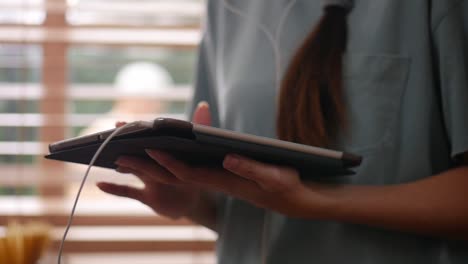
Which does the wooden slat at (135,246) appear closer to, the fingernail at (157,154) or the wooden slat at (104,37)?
the wooden slat at (104,37)

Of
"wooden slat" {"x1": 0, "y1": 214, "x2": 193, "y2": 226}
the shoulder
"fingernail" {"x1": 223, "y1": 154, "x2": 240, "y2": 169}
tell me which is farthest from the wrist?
"wooden slat" {"x1": 0, "y1": 214, "x2": 193, "y2": 226}

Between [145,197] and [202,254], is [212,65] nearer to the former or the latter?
[145,197]

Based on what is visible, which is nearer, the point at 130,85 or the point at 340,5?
the point at 340,5

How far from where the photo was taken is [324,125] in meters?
0.82

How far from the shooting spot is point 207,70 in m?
1.06

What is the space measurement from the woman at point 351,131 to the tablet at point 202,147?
22 millimetres

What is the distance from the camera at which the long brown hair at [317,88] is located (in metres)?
0.81

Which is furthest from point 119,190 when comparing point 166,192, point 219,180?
point 219,180

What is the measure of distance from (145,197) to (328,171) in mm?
305

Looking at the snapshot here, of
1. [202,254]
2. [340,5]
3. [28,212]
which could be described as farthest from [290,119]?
[28,212]

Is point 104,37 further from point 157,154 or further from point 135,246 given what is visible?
point 157,154

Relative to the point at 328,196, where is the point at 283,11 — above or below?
above

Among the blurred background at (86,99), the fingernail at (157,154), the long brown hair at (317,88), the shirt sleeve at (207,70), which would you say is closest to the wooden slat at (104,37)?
the blurred background at (86,99)

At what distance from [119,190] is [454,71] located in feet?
1.55
